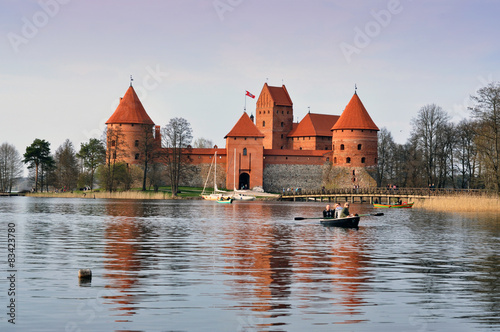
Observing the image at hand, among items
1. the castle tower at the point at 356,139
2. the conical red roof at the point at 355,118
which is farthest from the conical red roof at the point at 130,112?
the conical red roof at the point at 355,118

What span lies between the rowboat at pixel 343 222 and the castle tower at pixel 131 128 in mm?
48893

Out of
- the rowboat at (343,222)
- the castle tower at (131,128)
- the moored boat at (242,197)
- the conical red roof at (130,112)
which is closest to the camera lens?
the rowboat at (343,222)

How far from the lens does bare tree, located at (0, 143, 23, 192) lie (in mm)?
83938

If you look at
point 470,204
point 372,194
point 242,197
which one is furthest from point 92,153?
point 470,204

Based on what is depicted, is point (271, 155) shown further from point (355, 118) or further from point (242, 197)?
point (355, 118)

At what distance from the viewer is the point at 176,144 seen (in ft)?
234

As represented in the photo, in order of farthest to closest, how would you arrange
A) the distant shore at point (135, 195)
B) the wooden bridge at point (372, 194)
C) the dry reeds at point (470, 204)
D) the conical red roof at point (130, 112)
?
the conical red roof at point (130, 112) → the distant shore at point (135, 195) → the wooden bridge at point (372, 194) → the dry reeds at point (470, 204)

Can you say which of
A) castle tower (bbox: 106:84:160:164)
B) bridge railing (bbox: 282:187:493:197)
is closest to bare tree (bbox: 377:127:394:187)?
bridge railing (bbox: 282:187:493:197)

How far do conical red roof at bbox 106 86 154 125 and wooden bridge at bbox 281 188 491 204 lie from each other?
18.9 meters

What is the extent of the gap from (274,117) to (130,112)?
21494 mm

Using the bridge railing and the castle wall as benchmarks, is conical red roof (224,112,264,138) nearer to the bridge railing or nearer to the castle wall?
the castle wall

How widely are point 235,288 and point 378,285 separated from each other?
8.34ft

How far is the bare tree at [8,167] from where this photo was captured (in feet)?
275

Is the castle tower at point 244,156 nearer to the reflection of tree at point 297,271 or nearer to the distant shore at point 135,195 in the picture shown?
the distant shore at point 135,195
